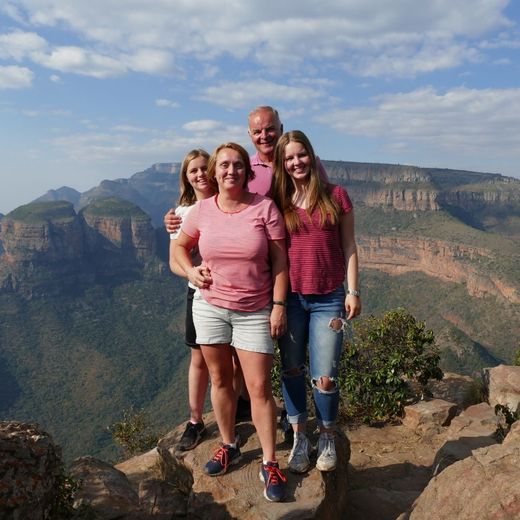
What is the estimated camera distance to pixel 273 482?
376 cm

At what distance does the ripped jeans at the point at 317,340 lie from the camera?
12.3 ft

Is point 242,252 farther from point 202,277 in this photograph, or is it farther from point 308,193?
point 308,193

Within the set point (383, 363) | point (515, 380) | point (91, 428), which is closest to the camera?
point (383, 363)

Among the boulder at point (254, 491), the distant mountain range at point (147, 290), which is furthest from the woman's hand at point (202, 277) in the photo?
the distant mountain range at point (147, 290)

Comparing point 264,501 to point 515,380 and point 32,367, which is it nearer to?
point 515,380

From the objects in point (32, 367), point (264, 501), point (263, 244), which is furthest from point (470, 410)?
point (32, 367)

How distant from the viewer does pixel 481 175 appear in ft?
541

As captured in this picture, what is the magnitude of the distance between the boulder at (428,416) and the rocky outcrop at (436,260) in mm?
74610

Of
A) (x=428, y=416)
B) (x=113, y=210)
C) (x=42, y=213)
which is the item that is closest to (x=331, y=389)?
(x=428, y=416)

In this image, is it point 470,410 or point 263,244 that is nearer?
point 263,244

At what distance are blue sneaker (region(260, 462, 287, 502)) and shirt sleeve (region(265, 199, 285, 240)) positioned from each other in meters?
1.94

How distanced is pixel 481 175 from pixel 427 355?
584 feet

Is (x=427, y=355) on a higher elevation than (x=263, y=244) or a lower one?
lower

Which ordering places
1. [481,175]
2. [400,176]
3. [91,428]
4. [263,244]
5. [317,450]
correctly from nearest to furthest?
[263,244], [317,450], [91,428], [400,176], [481,175]
